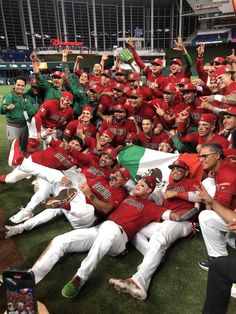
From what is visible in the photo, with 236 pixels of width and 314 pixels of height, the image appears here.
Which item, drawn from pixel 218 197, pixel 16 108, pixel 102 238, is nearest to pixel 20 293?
pixel 102 238

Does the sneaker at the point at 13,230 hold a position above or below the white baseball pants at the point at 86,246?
below

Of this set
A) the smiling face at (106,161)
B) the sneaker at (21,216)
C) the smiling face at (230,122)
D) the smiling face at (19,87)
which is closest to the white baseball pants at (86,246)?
the smiling face at (106,161)

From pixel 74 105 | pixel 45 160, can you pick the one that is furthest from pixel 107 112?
pixel 45 160

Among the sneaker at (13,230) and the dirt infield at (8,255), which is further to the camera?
the sneaker at (13,230)

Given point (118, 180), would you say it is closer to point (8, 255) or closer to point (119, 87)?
point (8, 255)

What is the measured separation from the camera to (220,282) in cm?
266

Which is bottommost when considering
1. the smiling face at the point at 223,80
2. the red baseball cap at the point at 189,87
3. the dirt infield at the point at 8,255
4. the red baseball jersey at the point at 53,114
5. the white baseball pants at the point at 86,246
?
the dirt infield at the point at 8,255

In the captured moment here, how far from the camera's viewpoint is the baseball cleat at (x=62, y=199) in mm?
4207

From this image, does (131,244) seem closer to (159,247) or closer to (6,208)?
(159,247)

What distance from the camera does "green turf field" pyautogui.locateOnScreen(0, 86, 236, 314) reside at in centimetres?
348

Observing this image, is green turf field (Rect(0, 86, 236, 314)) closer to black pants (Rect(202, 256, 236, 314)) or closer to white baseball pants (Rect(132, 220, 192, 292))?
white baseball pants (Rect(132, 220, 192, 292))

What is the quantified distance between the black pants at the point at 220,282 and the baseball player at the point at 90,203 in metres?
2.03

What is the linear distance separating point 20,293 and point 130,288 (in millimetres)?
1435

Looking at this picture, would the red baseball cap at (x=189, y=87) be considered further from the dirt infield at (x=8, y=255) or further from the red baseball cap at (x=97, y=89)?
the dirt infield at (x=8, y=255)
